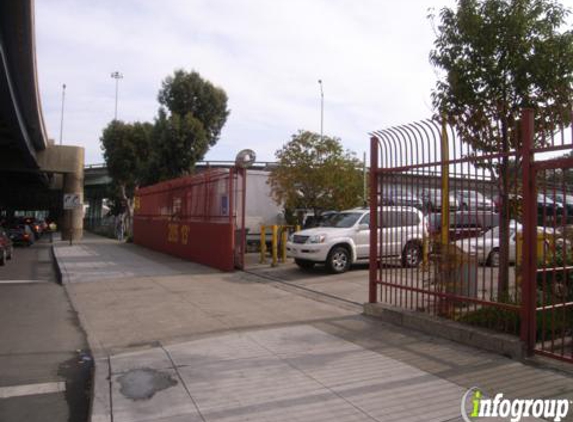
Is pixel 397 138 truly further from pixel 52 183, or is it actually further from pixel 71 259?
pixel 52 183

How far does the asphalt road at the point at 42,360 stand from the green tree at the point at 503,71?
17.2 ft

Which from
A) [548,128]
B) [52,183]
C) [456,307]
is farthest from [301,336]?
[52,183]

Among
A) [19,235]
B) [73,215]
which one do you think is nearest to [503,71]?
[19,235]

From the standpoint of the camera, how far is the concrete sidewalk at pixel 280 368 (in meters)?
4.59

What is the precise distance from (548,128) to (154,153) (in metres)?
25.7

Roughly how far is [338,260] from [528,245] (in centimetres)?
846

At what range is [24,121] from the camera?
2483cm

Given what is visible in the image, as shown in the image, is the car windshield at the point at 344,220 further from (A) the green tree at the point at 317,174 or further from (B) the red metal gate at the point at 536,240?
(B) the red metal gate at the point at 536,240

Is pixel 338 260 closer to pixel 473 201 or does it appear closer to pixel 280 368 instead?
pixel 473 201

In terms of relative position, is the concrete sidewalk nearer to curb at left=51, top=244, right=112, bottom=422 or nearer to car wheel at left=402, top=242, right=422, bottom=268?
curb at left=51, top=244, right=112, bottom=422

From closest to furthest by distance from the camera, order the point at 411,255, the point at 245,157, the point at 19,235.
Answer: the point at 411,255, the point at 245,157, the point at 19,235

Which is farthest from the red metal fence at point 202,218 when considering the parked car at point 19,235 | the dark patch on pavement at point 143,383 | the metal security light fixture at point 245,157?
the dark patch on pavement at point 143,383

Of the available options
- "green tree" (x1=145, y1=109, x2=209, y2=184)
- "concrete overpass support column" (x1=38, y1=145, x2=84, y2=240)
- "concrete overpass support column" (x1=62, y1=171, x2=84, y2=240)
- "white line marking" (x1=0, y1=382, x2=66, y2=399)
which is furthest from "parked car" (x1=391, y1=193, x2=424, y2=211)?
"concrete overpass support column" (x1=38, y1=145, x2=84, y2=240)

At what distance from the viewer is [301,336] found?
713 cm
